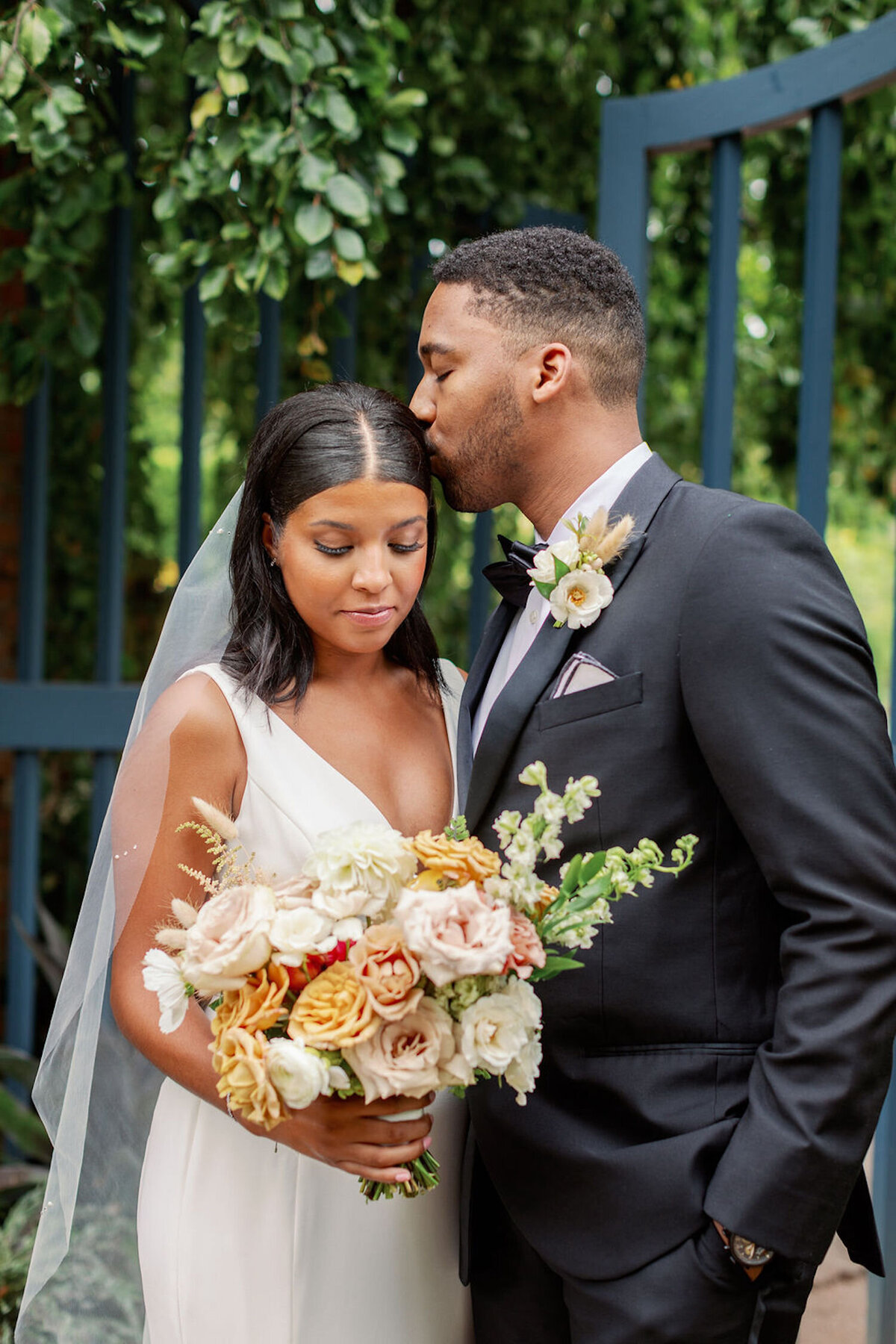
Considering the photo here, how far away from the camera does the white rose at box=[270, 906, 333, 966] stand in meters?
1.39

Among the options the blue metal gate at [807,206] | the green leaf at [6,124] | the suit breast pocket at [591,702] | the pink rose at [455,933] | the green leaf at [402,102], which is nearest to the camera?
the pink rose at [455,933]

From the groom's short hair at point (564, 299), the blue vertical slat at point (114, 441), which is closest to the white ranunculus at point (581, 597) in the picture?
the groom's short hair at point (564, 299)

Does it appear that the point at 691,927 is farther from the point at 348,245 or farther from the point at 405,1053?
the point at 348,245

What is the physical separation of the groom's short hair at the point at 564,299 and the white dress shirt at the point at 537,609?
0.12 meters

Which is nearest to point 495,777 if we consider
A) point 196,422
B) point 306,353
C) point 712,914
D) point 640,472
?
point 712,914

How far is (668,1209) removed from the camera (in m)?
1.62

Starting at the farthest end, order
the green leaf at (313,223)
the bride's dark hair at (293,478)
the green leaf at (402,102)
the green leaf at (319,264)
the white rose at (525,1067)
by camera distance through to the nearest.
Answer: the green leaf at (402,102), the green leaf at (319,264), the green leaf at (313,223), the bride's dark hair at (293,478), the white rose at (525,1067)

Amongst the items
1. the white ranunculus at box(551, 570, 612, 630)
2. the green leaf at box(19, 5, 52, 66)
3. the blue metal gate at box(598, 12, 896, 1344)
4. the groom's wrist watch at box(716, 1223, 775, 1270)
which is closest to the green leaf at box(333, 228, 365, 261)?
the blue metal gate at box(598, 12, 896, 1344)

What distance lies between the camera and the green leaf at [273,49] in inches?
110

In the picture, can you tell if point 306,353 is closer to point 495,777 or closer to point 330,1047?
point 495,777

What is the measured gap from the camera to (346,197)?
2850 mm

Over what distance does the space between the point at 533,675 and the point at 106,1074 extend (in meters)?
1.09

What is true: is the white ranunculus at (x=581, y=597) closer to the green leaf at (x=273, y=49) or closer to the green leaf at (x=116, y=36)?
the green leaf at (x=273, y=49)

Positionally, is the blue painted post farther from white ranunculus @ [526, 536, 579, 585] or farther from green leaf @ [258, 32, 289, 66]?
white ranunculus @ [526, 536, 579, 585]
